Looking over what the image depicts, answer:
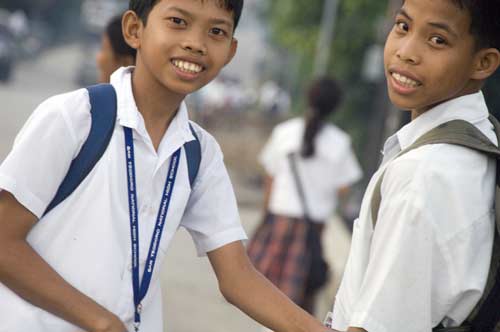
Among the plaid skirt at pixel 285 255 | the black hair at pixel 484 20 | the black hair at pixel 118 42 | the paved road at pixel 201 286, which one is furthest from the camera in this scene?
the paved road at pixel 201 286

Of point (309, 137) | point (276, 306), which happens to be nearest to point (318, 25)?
point (309, 137)

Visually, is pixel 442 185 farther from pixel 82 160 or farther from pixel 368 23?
pixel 368 23

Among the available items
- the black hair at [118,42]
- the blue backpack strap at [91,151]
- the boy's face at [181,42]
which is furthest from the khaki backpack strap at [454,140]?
the black hair at [118,42]

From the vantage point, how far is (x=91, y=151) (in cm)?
214

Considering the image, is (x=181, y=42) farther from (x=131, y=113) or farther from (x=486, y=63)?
(x=486, y=63)

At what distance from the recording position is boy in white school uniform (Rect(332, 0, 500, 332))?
2023 mm

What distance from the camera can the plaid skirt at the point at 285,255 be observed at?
5985 millimetres

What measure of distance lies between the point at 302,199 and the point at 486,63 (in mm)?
3855

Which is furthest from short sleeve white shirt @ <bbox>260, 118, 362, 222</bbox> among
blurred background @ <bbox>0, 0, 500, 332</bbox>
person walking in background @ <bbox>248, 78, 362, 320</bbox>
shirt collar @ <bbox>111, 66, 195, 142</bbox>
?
shirt collar @ <bbox>111, 66, 195, 142</bbox>

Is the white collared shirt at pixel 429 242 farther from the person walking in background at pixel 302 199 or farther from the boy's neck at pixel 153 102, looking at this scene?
the person walking in background at pixel 302 199

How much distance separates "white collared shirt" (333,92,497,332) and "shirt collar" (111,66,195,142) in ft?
1.84

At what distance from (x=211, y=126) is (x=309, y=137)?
58.3 ft

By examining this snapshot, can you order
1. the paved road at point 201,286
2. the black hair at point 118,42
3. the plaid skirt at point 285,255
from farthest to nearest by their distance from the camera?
1. the paved road at point 201,286
2. the plaid skirt at point 285,255
3. the black hair at point 118,42

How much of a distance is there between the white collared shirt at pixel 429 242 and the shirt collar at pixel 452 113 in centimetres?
15
